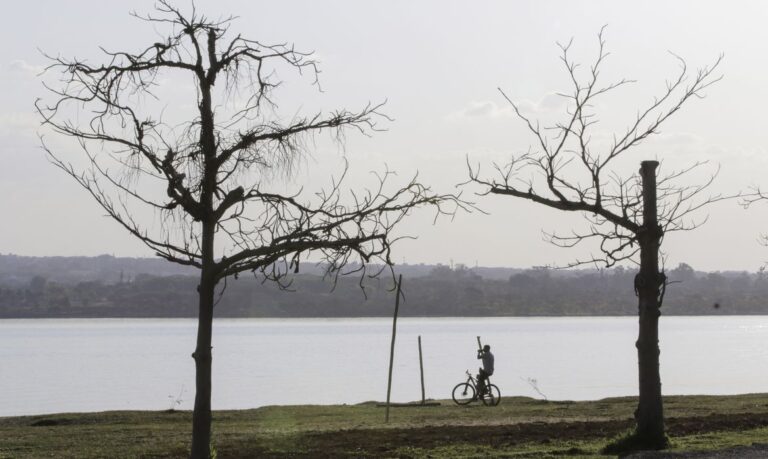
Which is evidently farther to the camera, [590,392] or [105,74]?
[590,392]

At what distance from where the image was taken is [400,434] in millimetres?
21906

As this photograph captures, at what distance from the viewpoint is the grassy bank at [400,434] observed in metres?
19.2

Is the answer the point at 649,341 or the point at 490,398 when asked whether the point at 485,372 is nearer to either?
the point at 490,398

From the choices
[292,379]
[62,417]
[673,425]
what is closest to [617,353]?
[292,379]

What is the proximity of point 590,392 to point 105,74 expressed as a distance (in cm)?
4850

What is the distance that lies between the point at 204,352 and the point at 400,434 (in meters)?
7.08

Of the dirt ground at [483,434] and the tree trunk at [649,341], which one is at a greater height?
the tree trunk at [649,341]

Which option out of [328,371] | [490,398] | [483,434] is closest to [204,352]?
[483,434]

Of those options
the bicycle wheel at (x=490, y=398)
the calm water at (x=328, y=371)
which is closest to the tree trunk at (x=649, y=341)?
the bicycle wheel at (x=490, y=398)

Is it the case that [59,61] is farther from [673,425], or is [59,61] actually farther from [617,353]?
[617,353]

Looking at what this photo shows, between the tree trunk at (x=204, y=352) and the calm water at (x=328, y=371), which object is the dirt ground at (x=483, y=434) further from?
the calm water at (x=328, y=371)

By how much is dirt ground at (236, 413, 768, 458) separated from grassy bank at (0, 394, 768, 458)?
17mm

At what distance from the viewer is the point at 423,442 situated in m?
20.5

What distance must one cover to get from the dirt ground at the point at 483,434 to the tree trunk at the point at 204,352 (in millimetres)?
2797
